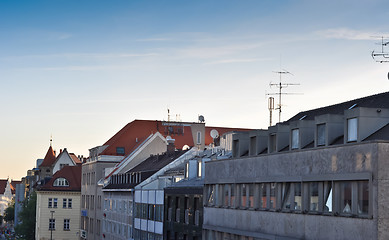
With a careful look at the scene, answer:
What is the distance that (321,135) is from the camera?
110ft

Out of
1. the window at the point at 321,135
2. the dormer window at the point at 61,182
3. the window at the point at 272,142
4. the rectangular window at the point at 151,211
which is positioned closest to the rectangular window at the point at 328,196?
the window at the point at 321,135

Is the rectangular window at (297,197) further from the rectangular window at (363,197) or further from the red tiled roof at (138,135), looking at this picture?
the red tiled roof at (138,135)

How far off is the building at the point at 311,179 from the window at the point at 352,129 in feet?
0.13

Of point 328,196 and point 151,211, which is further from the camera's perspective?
point 151,211

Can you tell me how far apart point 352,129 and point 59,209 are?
94426 millimetres

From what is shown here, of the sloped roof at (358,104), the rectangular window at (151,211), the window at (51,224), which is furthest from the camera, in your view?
the window at (51,224)

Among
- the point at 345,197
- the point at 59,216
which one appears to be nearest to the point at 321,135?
the point at 345,197

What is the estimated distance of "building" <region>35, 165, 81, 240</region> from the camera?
119125mm

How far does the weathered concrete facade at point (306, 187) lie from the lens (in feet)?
91.7

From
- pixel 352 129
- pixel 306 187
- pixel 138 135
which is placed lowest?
pixel 306 187

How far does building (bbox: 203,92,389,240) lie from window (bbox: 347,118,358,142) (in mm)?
38

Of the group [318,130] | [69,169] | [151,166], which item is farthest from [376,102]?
[69,169]

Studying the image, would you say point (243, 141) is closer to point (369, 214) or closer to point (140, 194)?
point (369, 214)

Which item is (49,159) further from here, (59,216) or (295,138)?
(295,138)
